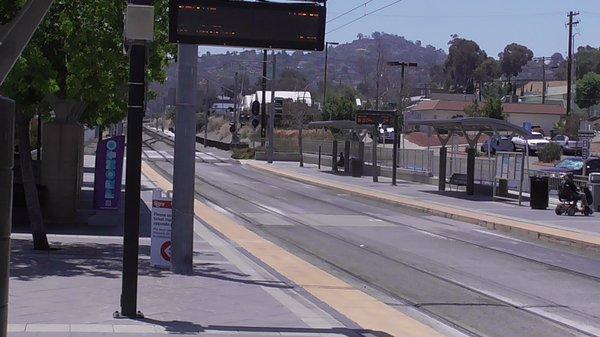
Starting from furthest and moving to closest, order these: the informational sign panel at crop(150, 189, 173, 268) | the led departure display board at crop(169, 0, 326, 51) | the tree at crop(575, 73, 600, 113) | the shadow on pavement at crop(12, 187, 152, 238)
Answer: the tree at crop(575, 73, 600, 113) → the shadow on pavement at crop(12, 187, 152, 238) → the informational sign panel at crop(150, 189, 173, 268) → the led departure display board at crop(169, 0, 326, 51)

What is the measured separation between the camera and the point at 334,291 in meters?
12.9

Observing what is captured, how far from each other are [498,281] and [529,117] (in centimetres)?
9625

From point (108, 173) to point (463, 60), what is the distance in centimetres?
15940

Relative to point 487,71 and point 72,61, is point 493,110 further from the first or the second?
point 487,71

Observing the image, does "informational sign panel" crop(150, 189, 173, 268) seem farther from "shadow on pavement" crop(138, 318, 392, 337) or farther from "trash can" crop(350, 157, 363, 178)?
"trash can" crop(350, 157, 363, 178)

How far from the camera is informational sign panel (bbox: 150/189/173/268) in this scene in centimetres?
1350

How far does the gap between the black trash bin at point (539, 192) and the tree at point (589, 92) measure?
7892cm

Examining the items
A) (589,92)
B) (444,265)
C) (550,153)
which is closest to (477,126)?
(444,265)

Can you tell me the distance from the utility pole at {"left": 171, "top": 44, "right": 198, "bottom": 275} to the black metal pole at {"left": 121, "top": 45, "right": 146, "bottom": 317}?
323 cm

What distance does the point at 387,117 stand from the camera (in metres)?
47.6

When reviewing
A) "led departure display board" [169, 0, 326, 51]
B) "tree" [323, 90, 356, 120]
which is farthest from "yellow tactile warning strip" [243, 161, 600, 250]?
"tree" [323, 90, 356, 120]

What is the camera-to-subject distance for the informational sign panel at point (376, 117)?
47312 mm

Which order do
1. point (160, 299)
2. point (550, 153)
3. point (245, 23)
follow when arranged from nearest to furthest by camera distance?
1. point (160, 299)
2. point (245, 23)
3. point (550, 153)

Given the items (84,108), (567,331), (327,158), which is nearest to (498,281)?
(567,331)
